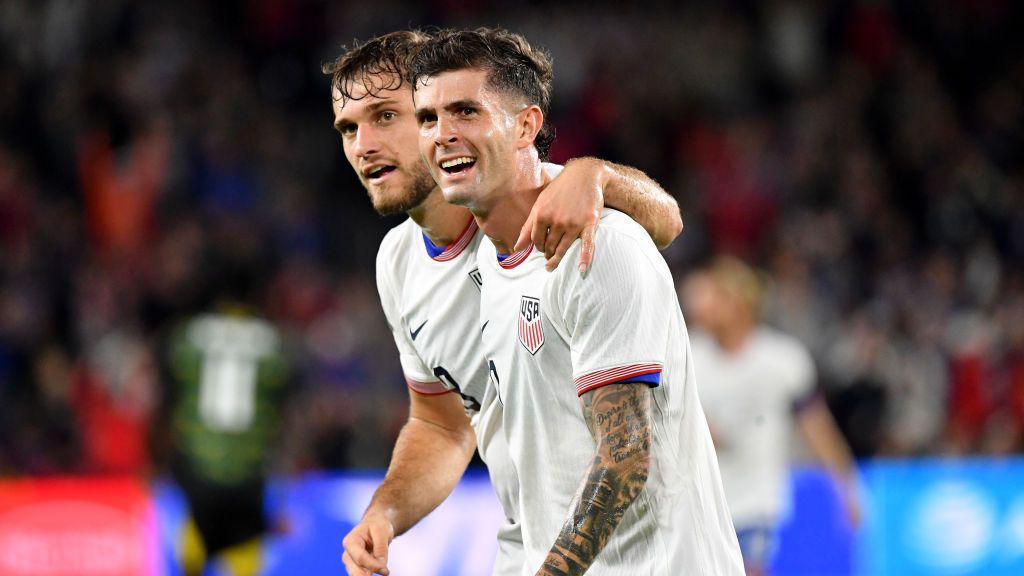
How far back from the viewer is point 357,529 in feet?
11.5

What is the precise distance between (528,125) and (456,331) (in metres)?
0.78

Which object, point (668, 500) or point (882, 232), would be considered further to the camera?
point (882, 232)

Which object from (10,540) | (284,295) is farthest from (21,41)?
(10,540)

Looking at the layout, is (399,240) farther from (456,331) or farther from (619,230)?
Result: (619,230)

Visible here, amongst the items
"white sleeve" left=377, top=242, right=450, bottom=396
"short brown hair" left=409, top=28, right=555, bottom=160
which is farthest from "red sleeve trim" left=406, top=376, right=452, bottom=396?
"short brown hair" left=409, top=28, right=555, bottom=160

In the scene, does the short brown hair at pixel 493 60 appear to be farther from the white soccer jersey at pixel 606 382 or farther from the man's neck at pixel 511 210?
the white soccer jersey at pixel 606 382

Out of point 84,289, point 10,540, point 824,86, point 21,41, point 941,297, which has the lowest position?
point 10,540

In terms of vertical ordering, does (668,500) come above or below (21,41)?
below

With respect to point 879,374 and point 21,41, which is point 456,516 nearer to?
point 879,374

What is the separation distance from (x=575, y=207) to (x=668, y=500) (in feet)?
2.13

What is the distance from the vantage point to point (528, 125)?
3119 millimetres

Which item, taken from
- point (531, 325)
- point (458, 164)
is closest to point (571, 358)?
point (531, 325)

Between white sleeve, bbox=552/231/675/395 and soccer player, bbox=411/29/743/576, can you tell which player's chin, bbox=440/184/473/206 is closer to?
soccer player, bbox=411/29/743/576

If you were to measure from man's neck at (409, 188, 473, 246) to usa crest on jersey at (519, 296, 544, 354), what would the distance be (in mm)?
734
